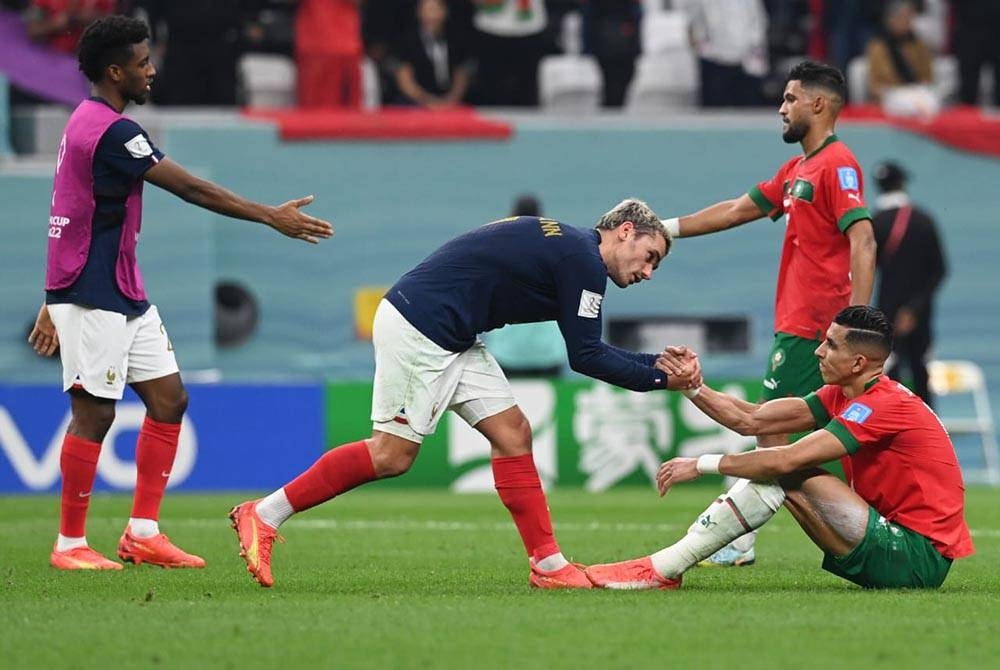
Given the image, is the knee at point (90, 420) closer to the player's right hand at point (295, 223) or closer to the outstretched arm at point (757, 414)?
the player's right hand at point (295, 223)

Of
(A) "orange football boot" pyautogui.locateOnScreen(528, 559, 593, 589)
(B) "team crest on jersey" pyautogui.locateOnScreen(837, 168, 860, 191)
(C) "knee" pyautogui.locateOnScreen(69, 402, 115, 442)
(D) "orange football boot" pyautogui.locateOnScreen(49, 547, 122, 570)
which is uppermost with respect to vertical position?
(B) "team crest on jersey" pyautogui.locateOnScreen(837, 168, 860, 191)

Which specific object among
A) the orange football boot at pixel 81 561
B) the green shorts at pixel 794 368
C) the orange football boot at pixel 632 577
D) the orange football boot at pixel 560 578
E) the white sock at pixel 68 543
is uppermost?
the green shorts at pixel 794 368

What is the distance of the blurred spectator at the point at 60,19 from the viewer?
17.4 metres

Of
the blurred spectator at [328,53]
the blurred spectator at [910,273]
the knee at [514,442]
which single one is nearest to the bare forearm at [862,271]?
the knee at [514,442]

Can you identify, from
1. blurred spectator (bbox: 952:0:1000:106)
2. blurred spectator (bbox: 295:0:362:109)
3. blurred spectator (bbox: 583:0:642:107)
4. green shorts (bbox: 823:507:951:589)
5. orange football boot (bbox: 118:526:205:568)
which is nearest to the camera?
green shorts (bbox: 823:507:951:589)

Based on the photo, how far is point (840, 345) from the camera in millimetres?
7531

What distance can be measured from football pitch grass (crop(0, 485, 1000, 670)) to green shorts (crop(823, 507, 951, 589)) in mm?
91

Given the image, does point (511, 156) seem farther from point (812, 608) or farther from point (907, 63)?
point (812, 608)

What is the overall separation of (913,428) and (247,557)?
2860 mm

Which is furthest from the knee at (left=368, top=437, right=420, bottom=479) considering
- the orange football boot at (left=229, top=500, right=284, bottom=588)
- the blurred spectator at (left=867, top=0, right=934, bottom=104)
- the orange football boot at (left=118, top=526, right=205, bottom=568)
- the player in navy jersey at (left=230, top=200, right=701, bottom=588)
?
the blurred spectator at (left=867, top=0, right=934, bottom=104)

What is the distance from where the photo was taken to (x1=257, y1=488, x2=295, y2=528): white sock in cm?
798

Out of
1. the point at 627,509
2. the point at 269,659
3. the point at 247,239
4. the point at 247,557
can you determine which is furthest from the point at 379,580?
the point at 247,239

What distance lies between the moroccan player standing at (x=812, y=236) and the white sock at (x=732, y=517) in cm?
139

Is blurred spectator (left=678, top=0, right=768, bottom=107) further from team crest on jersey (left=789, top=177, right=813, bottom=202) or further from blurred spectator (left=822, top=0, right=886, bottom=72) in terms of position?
team crest on jersey (left=789, top=177, right=813, bottom=202)
